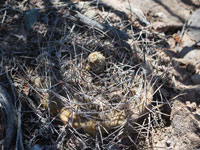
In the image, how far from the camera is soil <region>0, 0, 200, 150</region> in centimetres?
202

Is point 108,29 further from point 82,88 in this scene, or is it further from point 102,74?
point 82,88

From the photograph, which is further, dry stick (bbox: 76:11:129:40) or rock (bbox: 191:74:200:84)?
dry stick (bbox: 76:11:129:40)

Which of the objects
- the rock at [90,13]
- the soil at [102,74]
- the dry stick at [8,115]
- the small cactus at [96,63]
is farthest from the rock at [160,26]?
the dry stick at [8,115]

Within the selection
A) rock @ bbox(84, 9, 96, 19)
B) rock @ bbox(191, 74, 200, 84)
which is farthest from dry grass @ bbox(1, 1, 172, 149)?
rock @ bbox(191, 74, 200, 84)

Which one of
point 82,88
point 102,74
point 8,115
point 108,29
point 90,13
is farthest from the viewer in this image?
point 90,13

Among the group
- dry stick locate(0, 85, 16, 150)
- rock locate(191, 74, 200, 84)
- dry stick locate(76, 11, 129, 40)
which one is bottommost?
dry stick locate(0, 85, 16, 150)

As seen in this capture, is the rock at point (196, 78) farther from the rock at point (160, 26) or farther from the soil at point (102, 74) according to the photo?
the rock at point (160, 26)

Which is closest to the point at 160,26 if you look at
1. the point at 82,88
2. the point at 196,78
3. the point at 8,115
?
the point at 196,78

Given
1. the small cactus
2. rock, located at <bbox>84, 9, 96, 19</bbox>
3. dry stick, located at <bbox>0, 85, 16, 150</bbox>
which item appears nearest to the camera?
dry stick, located at <bbox>0, 85, 16, 150</bbox>

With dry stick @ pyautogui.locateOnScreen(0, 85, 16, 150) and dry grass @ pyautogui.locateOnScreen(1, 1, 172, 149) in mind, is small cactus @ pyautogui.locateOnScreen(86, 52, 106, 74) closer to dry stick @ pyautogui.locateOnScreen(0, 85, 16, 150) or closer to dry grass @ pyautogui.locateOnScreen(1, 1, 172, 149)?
dry grass @ pyautogui.locateOnScreen(1, 1, 172, 149)

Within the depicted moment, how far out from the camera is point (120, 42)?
2.44 m

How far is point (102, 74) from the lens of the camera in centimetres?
229

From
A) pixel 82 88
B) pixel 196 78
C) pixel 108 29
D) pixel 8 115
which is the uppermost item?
pixel 108 29

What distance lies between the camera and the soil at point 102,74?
6.64 feet
